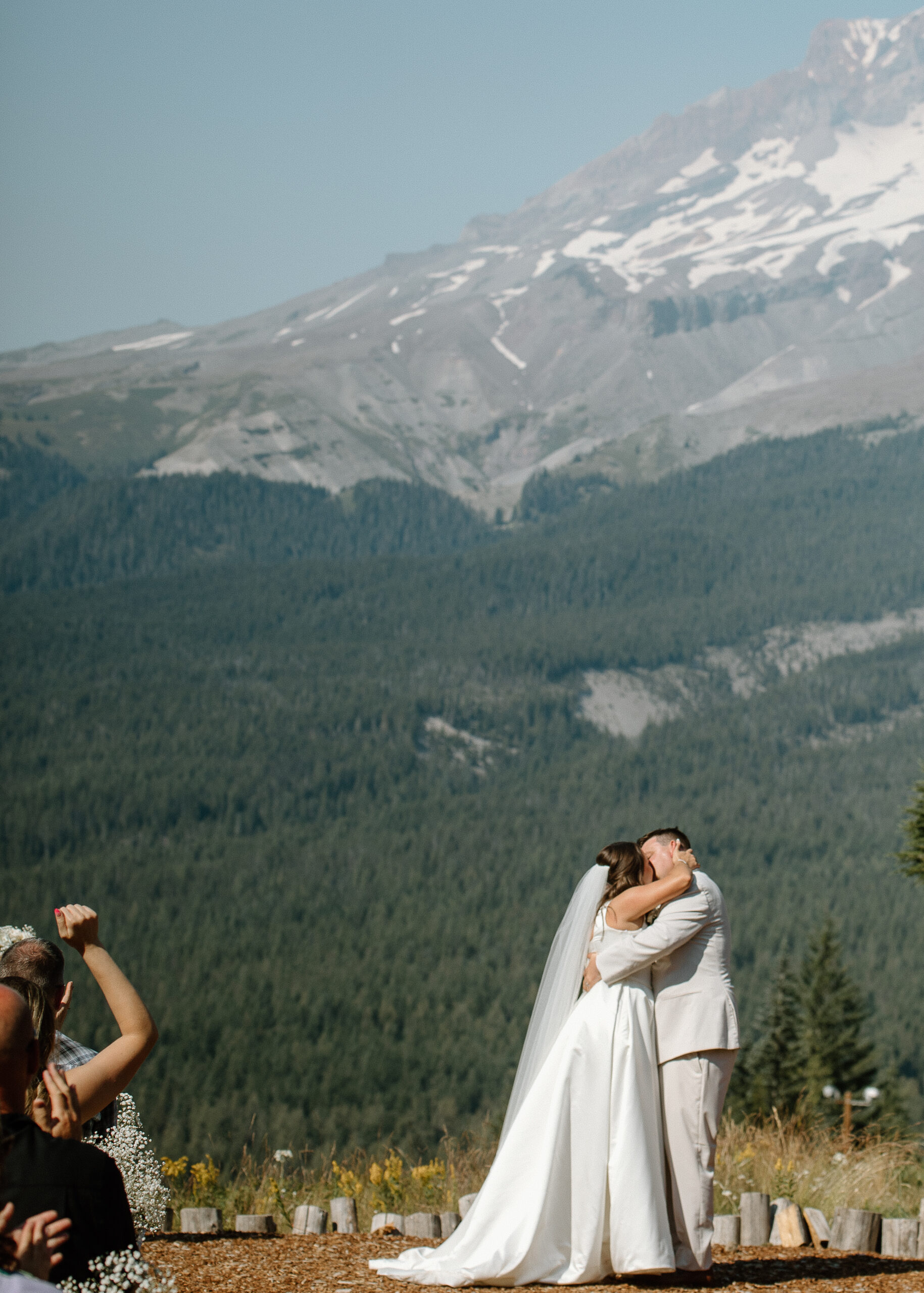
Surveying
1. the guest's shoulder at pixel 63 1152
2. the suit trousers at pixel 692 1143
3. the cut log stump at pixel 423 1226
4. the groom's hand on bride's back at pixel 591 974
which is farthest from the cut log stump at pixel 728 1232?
the guest's shoulder at pixel 63 1152

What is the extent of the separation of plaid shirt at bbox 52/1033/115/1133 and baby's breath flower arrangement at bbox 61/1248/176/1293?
1.93 meters

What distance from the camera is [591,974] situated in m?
7.98

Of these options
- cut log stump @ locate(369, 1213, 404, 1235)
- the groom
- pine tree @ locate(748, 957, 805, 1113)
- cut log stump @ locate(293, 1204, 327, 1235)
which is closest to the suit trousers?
the groom

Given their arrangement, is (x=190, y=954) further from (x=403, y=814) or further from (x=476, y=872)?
(x=403, y=814)

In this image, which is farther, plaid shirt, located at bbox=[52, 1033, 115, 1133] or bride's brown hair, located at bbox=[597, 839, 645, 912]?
bride's brown hair, located at bbox=[597, 839, 645, 912]

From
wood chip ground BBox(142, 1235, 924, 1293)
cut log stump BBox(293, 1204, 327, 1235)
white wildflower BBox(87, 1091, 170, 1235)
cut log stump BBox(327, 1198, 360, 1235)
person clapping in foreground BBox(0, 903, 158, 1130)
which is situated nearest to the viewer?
person clapping in foreground BBox(0, 903, 158, 1130)

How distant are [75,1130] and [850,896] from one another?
136m

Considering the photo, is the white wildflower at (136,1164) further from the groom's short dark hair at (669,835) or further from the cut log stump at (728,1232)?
the cut log stump at (728,1232)

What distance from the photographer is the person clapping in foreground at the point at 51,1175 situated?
4.18 metres

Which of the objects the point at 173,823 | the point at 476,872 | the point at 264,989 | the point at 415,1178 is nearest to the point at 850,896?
the point at 476,872

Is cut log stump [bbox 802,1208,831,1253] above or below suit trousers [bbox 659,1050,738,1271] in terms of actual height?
below

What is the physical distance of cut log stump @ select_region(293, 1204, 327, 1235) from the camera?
9062 millimetres

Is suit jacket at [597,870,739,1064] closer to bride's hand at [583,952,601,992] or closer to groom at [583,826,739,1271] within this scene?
groom at [583,826,739,1271]

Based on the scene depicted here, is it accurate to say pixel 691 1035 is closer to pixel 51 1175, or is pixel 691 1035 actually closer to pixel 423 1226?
pixel 423 1226
